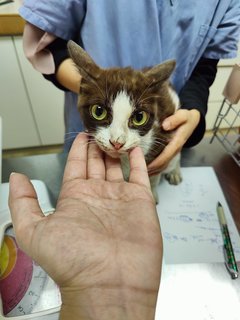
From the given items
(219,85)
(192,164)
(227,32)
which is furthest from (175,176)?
(219,85)

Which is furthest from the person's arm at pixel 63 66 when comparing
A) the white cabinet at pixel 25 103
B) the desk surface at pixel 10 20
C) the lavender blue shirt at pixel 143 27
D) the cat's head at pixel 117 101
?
the white cabinet at pixel 25 103

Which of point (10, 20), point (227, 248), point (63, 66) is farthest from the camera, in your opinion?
point (10, 20)

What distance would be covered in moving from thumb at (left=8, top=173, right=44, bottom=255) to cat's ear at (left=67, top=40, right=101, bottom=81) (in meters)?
0.27

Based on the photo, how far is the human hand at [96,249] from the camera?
1.39 ft

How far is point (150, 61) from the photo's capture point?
2.72 ft

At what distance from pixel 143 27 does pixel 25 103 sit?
1.17 metres

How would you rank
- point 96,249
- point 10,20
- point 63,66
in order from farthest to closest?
point 10,20 < point 63,66 < point 96,249

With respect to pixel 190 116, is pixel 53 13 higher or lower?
higher

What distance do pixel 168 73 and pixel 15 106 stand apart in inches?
54.1

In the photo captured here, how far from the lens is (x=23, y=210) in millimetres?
482

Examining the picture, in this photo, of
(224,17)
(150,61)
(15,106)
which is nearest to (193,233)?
(150,61)

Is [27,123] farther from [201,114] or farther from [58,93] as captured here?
[201,114]

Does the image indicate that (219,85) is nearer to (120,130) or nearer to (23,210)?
(120,130)

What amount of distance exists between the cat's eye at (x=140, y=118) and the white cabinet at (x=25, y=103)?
1.13m
